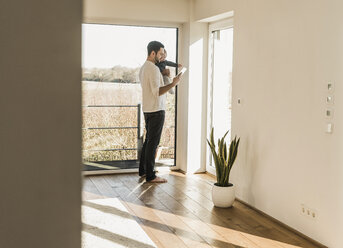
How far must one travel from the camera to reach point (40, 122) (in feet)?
0.99

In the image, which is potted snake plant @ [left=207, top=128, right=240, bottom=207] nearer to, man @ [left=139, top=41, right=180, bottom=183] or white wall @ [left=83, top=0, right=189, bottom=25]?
man @ [left=139, top=41, right=180, bottom=183]

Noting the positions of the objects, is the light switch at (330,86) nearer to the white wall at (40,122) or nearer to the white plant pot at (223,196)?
the white plant pot at (223,196)

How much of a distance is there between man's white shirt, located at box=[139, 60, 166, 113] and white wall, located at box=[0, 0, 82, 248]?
4.65m

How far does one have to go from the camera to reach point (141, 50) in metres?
5.61

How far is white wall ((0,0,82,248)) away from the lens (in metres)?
0.29

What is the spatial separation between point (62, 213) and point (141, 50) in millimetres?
5407

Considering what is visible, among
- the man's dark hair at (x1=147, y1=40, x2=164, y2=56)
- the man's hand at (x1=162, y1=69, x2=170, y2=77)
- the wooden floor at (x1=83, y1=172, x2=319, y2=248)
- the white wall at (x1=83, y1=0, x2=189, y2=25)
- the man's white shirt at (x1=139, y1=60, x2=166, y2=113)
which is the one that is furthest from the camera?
the man's hand at (x1=162, y1=69, x2=170, y2=77)

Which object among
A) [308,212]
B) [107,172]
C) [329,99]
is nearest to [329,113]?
[329,99]

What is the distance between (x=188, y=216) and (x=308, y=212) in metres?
1.07

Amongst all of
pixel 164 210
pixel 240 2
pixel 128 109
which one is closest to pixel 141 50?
pixel 128 109

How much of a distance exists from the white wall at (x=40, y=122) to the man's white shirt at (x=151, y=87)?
15.3ft

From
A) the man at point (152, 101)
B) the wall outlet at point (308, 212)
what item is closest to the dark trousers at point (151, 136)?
the man at point (152, 101)

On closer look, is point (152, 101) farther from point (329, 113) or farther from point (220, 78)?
point (329, 113)

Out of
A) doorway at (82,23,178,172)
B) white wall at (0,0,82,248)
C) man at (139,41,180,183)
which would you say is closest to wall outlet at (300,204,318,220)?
man at (139,41,180,183)
